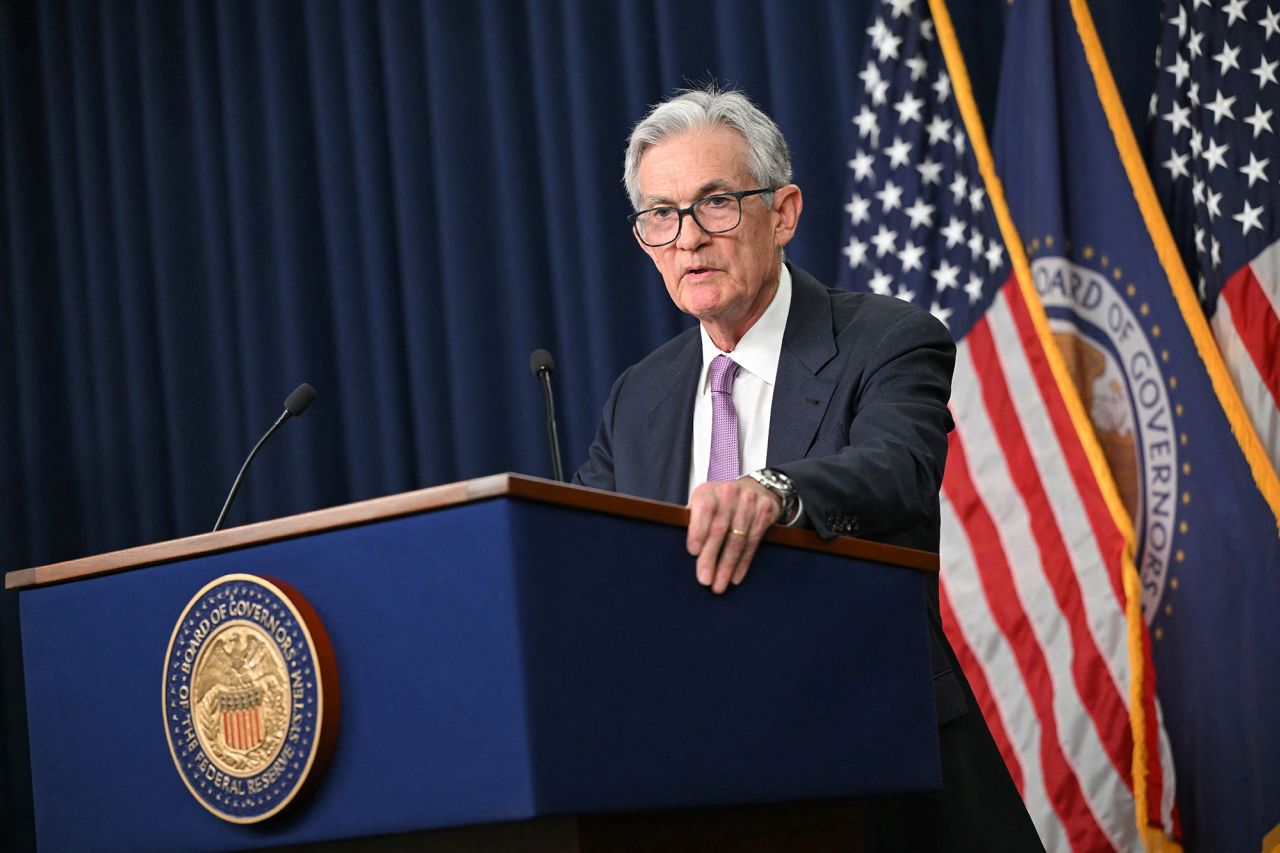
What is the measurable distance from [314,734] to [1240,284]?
2712 mm

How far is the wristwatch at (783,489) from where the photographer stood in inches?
63.7

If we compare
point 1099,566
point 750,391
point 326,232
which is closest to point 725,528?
point 750,391

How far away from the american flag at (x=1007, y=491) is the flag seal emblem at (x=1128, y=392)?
87mm

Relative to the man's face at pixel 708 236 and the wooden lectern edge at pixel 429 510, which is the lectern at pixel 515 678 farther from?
the man's face at pixel 708 236

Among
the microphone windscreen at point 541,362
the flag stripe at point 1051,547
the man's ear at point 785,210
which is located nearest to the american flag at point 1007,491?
the flag stripe at point 1051,547

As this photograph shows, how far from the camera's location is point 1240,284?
340cm

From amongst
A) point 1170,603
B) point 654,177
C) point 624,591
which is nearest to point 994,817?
point 624,591

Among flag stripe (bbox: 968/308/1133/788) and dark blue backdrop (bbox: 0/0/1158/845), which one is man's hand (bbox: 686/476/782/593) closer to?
flag stripe (bbox: 968/308/1133/788)

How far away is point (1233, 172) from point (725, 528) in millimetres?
2448

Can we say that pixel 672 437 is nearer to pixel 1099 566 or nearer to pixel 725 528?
pixel 725 528

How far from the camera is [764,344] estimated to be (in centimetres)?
225

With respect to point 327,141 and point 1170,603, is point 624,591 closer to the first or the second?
point 1170,603

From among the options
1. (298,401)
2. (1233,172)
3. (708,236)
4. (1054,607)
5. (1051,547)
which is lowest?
(1054,607)

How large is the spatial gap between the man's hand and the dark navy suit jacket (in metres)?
0.27
